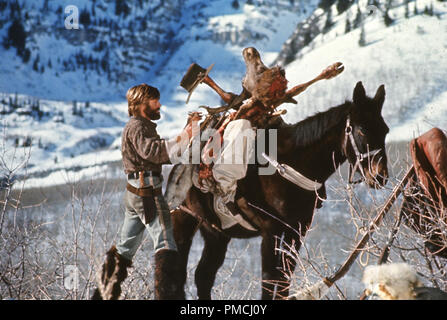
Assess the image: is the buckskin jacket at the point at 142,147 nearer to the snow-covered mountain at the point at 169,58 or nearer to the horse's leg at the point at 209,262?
the horse's leg at the point at 209,262

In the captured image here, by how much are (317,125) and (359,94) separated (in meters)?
0.48

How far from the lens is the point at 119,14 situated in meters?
128

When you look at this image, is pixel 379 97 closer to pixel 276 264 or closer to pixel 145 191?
pixel 276 264

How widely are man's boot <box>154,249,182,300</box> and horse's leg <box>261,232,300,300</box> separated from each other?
3.27 feet

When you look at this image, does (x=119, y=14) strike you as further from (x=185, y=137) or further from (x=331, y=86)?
(x=185, y=137)

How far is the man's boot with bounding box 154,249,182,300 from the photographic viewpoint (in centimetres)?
353

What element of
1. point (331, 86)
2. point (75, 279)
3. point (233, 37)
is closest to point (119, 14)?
point (233, 37)

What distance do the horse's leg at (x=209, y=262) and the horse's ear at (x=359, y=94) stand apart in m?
1.90

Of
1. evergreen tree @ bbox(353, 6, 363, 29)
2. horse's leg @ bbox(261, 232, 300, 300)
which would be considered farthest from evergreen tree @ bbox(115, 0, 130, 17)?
horse's leg @ bbox(261, 232, 300, 300)

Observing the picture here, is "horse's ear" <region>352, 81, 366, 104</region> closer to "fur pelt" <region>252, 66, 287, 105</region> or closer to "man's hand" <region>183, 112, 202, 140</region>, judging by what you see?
"fur pelt" <region>252, 66, 287, 105</region>

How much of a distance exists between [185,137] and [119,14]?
131872 mm

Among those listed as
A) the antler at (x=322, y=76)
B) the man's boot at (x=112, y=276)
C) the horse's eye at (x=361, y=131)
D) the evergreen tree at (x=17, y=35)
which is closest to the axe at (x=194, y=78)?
the antler at (x=322, y=76)

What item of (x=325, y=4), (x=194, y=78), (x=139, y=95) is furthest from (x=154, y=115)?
(x=325, y=4)

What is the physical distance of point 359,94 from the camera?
14.5 feet
